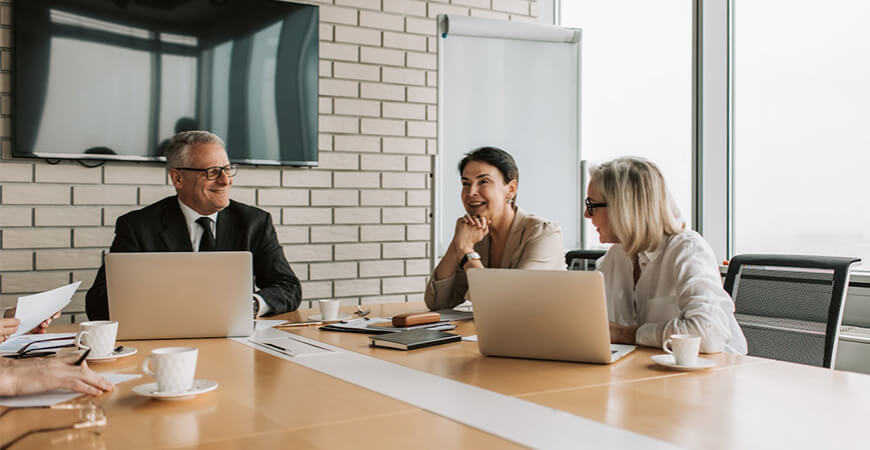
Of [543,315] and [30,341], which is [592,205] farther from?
[30,341]

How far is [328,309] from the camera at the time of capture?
7.14 ft

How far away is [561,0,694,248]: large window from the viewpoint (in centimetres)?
336

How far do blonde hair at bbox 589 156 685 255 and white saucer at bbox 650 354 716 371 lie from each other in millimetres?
498

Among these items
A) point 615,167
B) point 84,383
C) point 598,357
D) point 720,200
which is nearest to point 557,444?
point 598,357

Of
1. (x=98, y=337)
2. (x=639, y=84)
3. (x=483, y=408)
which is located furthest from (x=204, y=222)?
(x=639, y=84)

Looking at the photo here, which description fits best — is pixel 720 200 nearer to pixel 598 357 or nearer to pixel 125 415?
pixel 598 357

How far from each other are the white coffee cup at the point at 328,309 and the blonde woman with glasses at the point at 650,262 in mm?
826

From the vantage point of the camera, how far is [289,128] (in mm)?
3484

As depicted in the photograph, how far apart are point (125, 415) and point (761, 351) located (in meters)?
1.67

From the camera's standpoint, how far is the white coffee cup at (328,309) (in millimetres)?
2172

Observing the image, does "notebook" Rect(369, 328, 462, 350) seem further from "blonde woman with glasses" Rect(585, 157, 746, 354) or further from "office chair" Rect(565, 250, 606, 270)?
"office chair" Rect(565, 250, 606, 270)

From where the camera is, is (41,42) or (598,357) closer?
(598,357)

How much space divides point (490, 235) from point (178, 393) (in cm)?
183

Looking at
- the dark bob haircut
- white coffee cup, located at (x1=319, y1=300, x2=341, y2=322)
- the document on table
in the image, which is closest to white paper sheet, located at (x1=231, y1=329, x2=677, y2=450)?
the document on table
